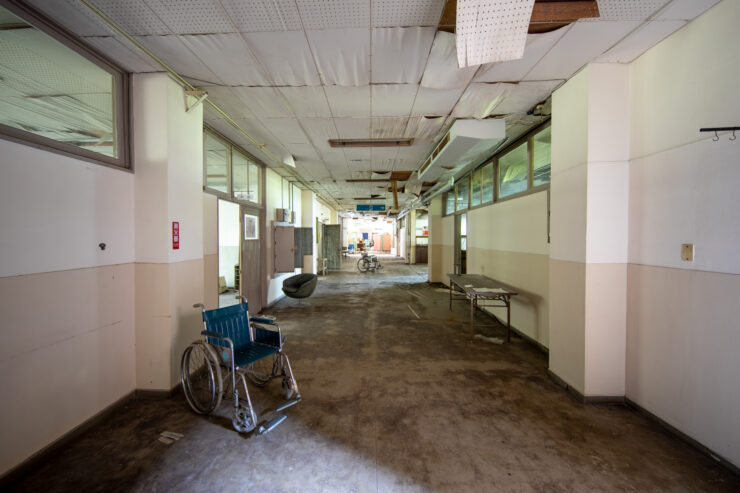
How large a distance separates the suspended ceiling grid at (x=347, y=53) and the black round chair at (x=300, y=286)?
10.2ft

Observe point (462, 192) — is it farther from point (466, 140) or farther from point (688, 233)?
point (688, 233)

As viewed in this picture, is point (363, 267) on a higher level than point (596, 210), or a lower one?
lower

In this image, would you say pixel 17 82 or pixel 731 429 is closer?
pixel 731 429

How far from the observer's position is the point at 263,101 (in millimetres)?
2957

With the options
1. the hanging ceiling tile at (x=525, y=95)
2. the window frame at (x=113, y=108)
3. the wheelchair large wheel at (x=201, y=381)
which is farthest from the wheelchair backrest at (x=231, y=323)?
the hanging ceiling tile at (x=525, y=95)

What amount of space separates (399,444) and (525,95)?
344 centimetres

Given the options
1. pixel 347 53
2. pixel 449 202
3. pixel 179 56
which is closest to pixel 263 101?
→ pixel 179 56

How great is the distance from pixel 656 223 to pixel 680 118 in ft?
2.53

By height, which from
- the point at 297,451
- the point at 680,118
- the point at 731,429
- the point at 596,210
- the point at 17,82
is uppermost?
the point at 17,82

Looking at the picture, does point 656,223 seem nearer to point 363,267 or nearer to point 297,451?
point 297,451

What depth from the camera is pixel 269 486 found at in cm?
160

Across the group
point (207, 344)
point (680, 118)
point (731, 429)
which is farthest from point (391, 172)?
point (731, 429)

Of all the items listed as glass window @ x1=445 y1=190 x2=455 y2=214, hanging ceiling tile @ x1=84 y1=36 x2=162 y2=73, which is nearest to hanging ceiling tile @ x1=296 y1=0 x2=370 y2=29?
hanging ceiling tile @ x1=84 y1=36 x2=162 y2=73

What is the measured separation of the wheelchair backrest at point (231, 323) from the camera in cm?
235
